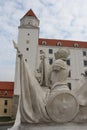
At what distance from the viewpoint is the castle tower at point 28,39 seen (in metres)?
42.2

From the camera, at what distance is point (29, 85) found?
439cm

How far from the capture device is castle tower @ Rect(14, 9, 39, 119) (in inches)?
1662

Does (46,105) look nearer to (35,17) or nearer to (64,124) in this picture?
(64,124)

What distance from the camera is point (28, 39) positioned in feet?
144

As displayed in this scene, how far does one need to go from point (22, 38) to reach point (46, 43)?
18.0ft

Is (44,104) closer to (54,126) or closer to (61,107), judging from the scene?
(61,107)

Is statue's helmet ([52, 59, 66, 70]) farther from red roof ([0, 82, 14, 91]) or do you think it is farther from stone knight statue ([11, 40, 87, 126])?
red roof ([0, 82, 14, 91])

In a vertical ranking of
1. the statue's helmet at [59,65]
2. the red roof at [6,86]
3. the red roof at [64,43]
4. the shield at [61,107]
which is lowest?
the red roof at [6,86]

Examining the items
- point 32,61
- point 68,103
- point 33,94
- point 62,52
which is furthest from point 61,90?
point 32,61

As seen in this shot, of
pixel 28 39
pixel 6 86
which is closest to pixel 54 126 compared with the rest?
pixel 28 39

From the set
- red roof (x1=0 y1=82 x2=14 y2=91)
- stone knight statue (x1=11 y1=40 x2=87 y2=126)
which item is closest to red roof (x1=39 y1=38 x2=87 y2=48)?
red roof (x1=0 y1=82 x2=14 y2=91)

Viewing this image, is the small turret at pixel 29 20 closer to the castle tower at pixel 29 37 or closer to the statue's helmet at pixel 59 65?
the castle tower at pixel 29 37

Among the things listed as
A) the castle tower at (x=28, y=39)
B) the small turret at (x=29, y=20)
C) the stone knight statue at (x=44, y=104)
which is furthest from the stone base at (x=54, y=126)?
the small turret at (x=29, y=20)

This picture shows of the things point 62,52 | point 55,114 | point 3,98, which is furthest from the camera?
point 3,98
